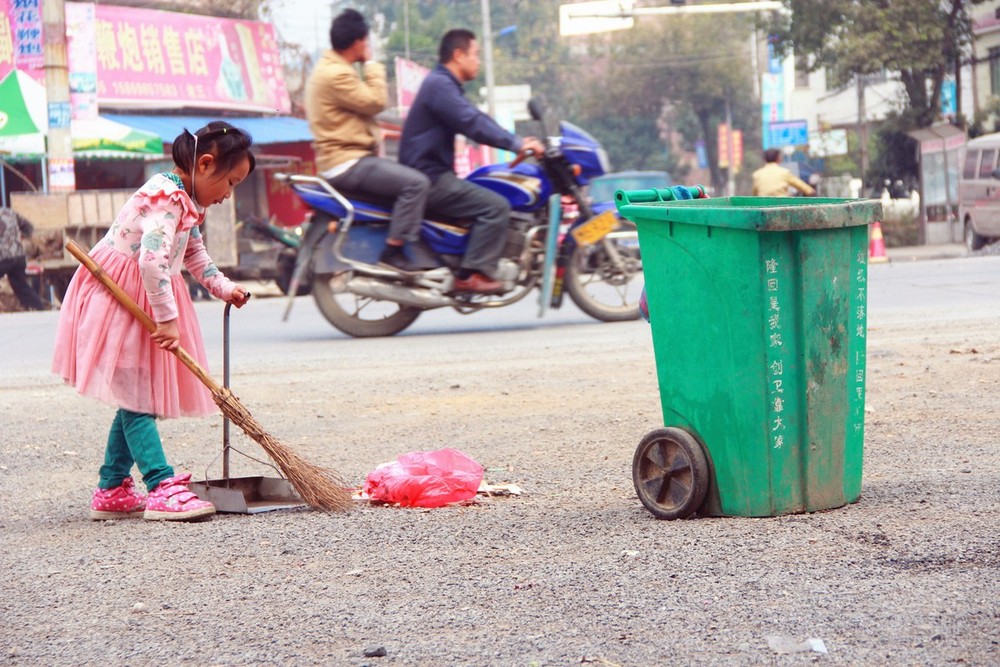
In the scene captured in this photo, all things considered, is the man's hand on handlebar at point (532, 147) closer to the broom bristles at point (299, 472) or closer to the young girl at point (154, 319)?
the young girl at point (154, 319)

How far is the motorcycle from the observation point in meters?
9.76

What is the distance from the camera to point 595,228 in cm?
1008

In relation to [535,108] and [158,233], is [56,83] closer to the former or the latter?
[535,108]

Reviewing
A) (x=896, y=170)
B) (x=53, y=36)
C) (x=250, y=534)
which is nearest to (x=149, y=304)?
(x=250, y=534)

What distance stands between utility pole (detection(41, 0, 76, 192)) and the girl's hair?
45.0 feet

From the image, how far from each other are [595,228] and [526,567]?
6.66 meters

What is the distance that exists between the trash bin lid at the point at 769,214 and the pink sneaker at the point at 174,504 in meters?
1.66

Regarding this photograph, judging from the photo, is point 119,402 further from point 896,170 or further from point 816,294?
point 896,170

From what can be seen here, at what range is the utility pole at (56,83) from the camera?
17141 millimetres

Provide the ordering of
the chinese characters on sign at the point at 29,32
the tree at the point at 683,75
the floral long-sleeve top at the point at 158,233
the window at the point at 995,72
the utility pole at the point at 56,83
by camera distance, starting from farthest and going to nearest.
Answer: the tree at the point at 683,75, the window at the point at 995,72, the chinese characters on sign at the point at 29,32, the utility pole at the point at 56,83, the floral long-sleeve top at the point at 158,233

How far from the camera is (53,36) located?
56.3ft

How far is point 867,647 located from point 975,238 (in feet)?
66.5

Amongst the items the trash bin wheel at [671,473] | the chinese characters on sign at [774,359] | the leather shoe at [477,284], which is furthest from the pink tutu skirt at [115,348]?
the leather shoe at [477,284]

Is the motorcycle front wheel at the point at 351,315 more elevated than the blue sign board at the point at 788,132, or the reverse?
the blue sign board at the point at 788,132
